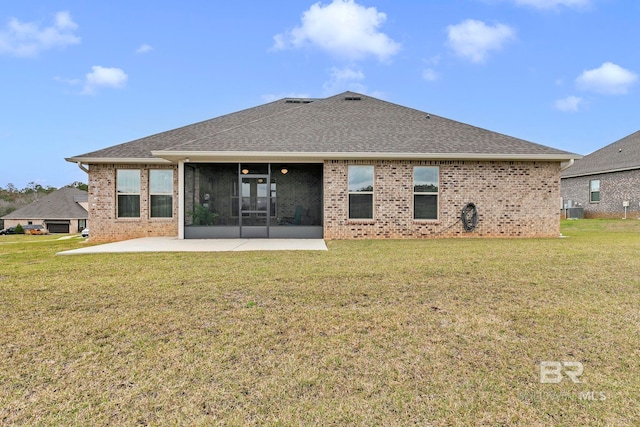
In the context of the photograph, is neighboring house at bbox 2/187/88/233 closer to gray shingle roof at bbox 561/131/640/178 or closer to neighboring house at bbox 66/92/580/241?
neighboring house at bbox 66/92/580/241

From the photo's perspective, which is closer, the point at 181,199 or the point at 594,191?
the point at 181,199

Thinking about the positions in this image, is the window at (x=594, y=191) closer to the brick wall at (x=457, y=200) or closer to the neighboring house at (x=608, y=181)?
the neighboring house at (x=608, y=181)

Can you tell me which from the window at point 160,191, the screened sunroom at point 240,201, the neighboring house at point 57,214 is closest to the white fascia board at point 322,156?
the screened sunroom at point 240,201

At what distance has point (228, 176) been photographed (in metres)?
12.1

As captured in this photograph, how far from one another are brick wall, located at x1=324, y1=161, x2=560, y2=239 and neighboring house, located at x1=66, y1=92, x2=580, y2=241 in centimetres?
3

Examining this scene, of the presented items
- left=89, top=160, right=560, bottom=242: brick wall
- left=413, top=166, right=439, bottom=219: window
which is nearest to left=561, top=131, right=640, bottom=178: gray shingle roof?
left=89, top=160, right=560, bottom=242: brick wall

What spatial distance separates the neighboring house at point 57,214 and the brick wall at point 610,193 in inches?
2235

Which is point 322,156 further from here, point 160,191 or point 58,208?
point 58,208

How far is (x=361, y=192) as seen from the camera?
1152 cm

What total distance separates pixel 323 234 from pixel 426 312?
7930mm

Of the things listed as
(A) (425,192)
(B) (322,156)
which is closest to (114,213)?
(B) (322,156)

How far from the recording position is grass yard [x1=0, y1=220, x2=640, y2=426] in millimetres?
2072

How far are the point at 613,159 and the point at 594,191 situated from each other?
2379mm

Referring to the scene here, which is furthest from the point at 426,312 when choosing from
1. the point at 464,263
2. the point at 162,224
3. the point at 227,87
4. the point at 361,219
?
the point at 227,87
